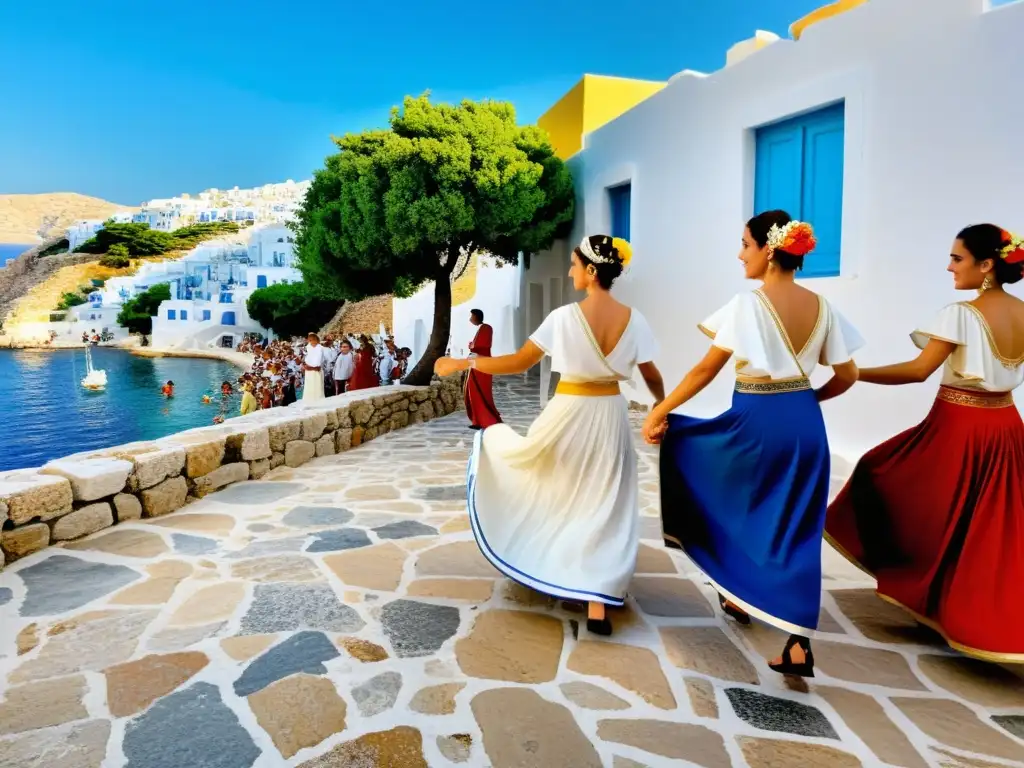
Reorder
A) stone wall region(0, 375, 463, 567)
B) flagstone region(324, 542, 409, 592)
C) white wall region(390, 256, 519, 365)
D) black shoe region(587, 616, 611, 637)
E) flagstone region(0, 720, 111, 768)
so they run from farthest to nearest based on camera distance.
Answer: white wall region(390, 256, 519, 365), stone wall region(0, 375, 463, 567), flagstone region(324, 542, 409, 592), black shoe region(587, 616, 611, 637), flagstone region(0, 720, 111, 768)

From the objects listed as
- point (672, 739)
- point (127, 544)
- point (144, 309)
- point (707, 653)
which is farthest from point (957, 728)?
point (144, 309)

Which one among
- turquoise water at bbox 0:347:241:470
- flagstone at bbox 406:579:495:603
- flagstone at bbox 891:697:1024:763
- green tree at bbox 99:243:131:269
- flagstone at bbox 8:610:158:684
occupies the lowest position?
turquoise water at bbox 0:347:241:470

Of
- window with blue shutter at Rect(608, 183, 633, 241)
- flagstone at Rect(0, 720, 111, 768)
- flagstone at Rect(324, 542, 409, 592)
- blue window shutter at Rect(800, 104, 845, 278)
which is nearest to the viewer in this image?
flagstone at Rect(0, 720, 111, 768)

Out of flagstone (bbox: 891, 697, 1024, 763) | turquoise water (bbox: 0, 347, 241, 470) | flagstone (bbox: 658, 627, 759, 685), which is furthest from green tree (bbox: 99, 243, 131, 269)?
flagstone (bbox: 891, 697, 1024, 763)

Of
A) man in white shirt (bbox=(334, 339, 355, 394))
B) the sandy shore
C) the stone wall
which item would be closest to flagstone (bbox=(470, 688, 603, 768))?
the stone wall

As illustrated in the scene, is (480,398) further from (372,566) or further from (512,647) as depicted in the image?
(512,647)

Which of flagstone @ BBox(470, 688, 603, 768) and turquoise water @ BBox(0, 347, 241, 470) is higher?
flagstone @ BBox(470, 688, 603, 768)

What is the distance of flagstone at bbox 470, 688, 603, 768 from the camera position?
2.24m

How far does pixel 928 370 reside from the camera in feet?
9.50

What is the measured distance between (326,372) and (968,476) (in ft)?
41.2

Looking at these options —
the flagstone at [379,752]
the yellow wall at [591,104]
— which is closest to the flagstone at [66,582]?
the flagstone at [379,752]

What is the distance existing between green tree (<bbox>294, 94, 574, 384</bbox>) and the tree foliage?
86.9 metres

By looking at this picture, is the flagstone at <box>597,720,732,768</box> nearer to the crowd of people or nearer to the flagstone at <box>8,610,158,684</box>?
the flagstone at <box>8,610,158,684</box>

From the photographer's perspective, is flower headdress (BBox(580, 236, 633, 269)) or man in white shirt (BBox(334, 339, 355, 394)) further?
man in white shirt (BBox(334, 339, 355, 394))
